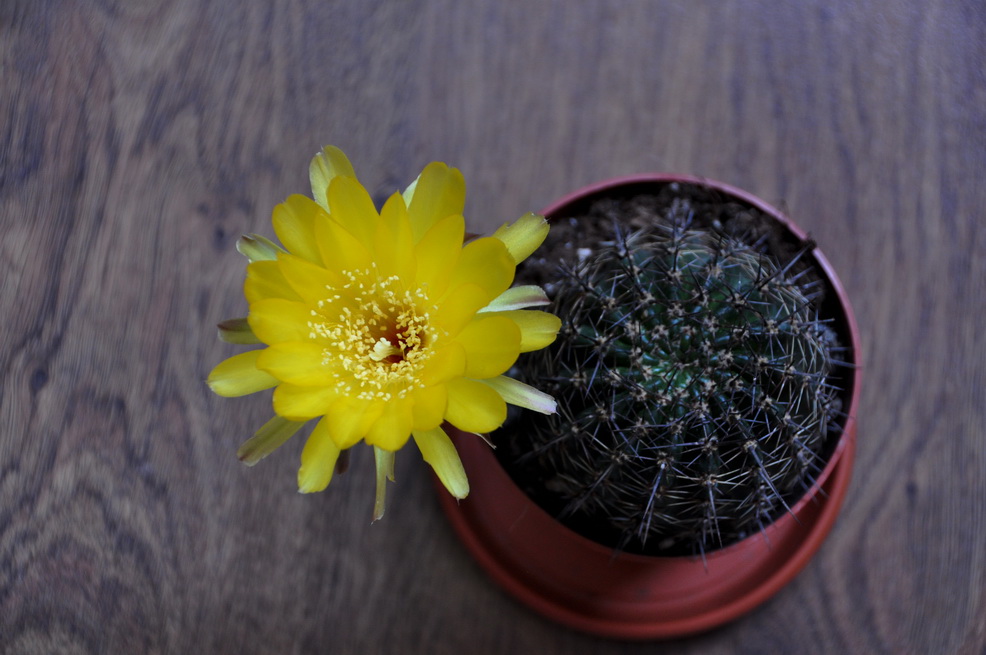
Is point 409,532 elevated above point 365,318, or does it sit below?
below

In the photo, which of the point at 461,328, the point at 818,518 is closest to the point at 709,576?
the point at 818,518

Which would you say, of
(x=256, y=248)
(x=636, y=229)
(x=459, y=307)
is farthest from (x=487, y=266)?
(x=636, y=229)

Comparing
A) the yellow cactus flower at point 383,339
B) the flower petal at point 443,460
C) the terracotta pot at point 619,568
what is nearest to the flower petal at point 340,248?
the yellow cactus flower at point 383,339

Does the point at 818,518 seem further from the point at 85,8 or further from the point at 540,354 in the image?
the point at 85,8

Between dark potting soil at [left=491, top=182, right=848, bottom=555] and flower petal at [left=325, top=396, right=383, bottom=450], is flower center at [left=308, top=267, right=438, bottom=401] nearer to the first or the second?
flower petal at [left=325, top=396, right=383, bottom=450]

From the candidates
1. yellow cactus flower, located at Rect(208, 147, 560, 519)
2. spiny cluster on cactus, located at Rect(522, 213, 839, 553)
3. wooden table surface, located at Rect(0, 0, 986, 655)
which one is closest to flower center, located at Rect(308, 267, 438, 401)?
yellow cactus flower, located at Rect(208, 147, 560, 519)

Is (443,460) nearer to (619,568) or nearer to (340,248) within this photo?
(340,248)
